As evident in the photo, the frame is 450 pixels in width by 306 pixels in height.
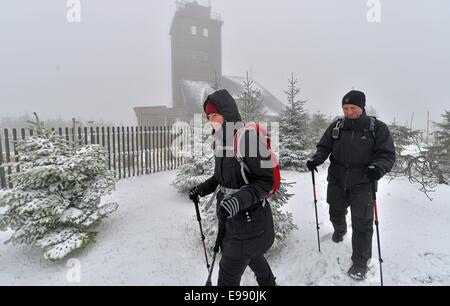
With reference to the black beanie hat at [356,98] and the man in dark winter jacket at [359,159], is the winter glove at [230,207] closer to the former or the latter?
the man in dark winter jacket at [359,159]

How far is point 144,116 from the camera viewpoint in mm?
29141

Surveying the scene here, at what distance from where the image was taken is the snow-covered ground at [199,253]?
339cm

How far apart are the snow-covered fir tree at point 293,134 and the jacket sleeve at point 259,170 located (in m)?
7.83

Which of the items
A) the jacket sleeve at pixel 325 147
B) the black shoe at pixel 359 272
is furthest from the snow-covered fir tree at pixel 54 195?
the black shoe at pixel 359 272

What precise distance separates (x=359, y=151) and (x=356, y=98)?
0.66 meters

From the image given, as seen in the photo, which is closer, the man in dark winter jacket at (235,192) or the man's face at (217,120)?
the man in dark winter jacket at (235,192)

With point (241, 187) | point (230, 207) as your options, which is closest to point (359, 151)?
point (241, 187)

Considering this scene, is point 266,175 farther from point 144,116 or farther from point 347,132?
point 144,116

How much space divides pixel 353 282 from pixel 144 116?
2887 centimetres

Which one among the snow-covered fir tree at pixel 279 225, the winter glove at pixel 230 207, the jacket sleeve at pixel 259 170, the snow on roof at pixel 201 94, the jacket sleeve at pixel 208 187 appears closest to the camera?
the winter glove at pixel 230 207

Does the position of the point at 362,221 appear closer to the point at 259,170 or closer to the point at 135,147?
the point at 259,170

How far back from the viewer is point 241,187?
2.20 m

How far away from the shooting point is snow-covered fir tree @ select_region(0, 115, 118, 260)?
384 centimetres

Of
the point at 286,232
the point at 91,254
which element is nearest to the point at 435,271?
the point at 286,232
